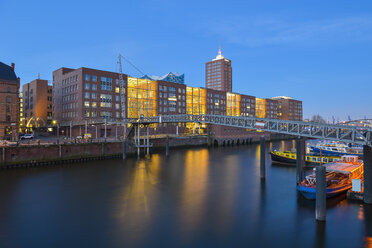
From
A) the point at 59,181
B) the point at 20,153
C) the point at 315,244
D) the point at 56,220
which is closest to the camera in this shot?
the point at 315,244

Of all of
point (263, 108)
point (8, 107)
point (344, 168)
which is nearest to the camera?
point (344, 168)

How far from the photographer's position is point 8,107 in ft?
212

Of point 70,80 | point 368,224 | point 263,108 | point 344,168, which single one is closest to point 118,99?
point 70,80

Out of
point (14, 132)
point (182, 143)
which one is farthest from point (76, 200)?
point (182, 143)

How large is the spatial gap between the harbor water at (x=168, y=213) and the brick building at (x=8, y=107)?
92.3ft

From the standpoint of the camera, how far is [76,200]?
96.2ft

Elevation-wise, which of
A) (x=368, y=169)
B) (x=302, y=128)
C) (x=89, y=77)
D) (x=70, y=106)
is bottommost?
(x=368, y=169)

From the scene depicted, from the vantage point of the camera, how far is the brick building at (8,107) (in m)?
63.5

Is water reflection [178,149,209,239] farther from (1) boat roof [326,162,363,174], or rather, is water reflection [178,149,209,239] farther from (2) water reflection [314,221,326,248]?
(1) boat roof [326,162,363,174]

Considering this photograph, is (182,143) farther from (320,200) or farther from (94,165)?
(320,200)

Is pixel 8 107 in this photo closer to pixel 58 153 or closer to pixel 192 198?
pixel 58 153

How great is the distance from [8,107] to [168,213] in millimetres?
61314

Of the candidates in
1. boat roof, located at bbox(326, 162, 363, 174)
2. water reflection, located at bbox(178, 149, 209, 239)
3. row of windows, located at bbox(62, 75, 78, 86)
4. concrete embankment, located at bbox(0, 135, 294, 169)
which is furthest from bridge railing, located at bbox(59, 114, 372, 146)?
row of windows, located at bbox(62, 75, 78, 86)

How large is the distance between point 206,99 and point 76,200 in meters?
119
